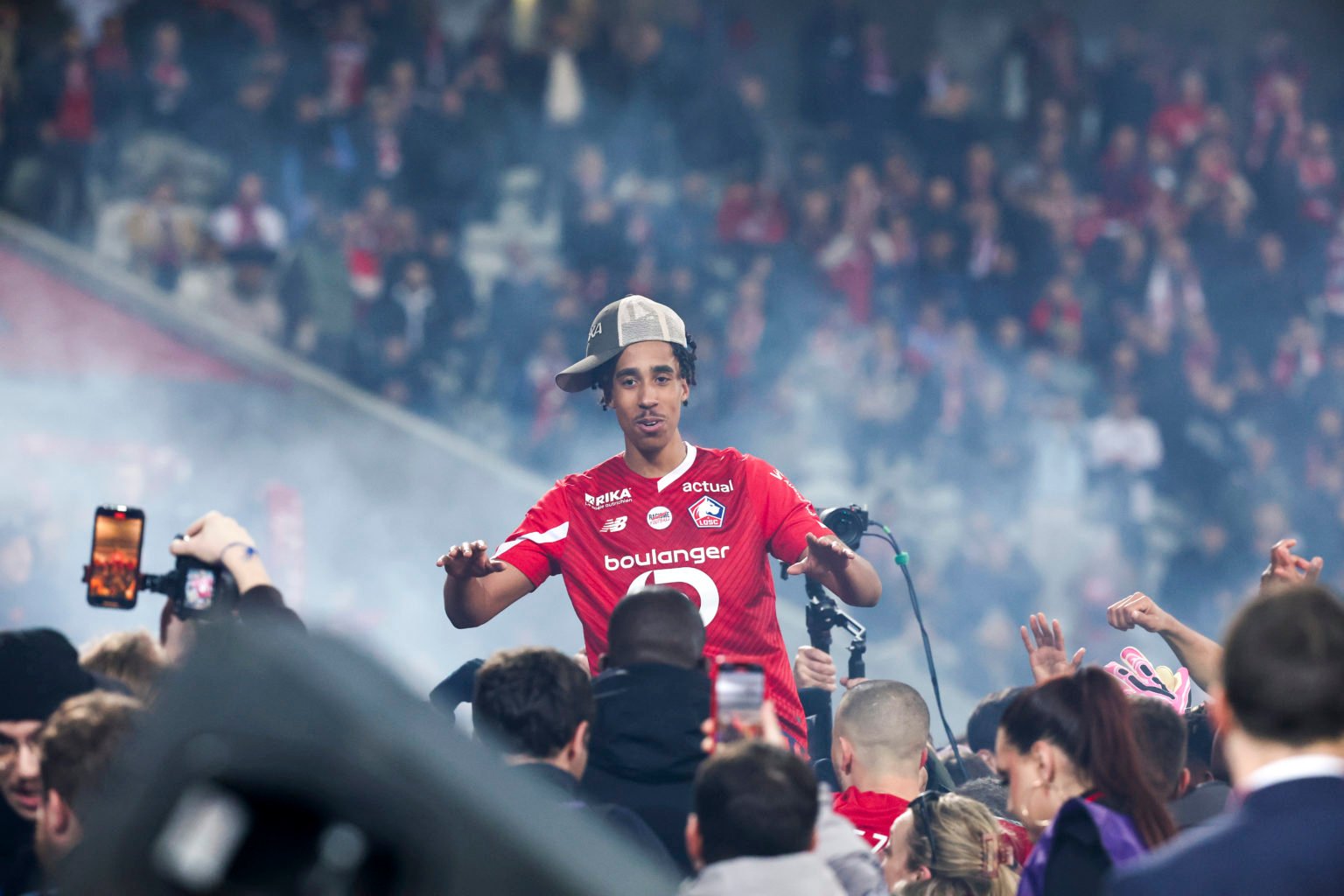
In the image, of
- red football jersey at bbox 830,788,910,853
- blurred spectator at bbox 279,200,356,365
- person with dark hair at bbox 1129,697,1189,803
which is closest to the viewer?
person with dark hair at bbox 1129,697,1189,803

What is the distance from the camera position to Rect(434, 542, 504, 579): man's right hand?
3.47 metres

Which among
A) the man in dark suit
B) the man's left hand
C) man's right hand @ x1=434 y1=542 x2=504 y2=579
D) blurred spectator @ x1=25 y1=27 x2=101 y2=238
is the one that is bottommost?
the man in dark suit

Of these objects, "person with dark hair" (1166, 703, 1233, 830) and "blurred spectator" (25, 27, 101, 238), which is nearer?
"person with dark hair" (1166, 703, 1233, 830)

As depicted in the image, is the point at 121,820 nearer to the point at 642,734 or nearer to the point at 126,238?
the point at 642,734

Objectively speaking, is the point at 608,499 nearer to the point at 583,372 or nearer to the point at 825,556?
the point at 583,372

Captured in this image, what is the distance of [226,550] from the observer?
2840 millimetres

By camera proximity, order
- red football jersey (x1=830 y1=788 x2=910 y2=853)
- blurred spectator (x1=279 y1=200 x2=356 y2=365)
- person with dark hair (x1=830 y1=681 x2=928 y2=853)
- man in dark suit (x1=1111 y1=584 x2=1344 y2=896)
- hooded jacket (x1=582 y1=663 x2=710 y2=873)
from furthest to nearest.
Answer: blurred spectator (x1=279 y1=200 x2=356 y2=365), person with dark hair (x1=830 y1=681 x2=928 y2=853), red football jersey (x1=830 y1=788 x2=910 y2=853), hooded jacket (x1=582 y1=663 x2=710 y2=873), man in dark suit (x1=1111 y1=584 x2=1344 y2=896)

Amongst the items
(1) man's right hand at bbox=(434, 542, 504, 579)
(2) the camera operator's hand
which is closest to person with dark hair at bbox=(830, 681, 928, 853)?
(1) man's right hand at bbox=(434, 542, 504, 579)

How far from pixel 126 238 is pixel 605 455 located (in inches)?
150

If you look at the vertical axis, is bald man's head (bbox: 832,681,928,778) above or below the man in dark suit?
above

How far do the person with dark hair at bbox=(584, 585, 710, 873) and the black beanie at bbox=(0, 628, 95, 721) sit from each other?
1.07 m

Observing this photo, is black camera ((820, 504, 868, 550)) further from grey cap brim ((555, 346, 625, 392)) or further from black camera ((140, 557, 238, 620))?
black camera ((140, 557, 238, 620))

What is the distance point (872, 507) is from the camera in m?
10.8

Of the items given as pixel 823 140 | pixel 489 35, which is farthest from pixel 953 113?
pixel 489 35
